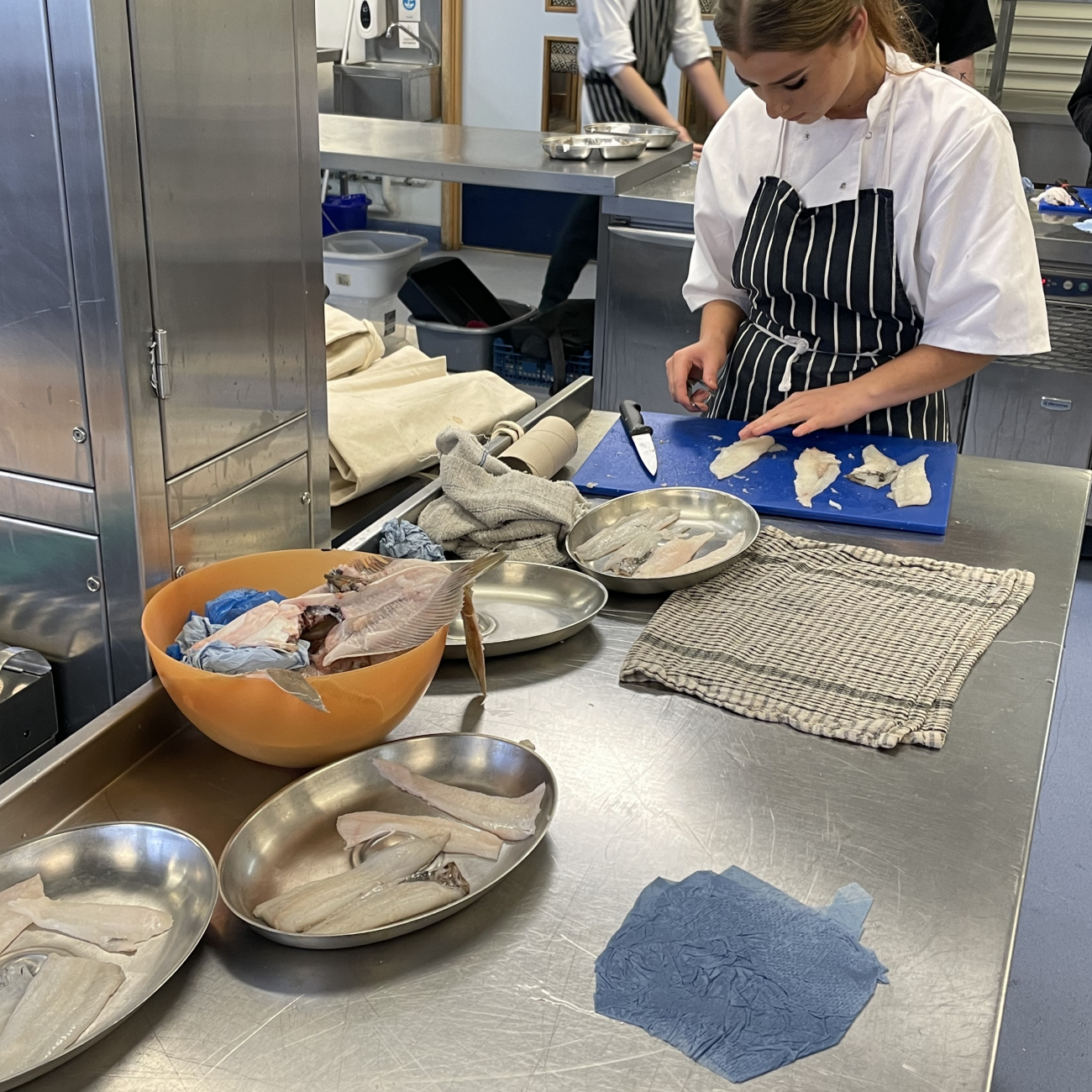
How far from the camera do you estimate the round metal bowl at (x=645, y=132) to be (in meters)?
3.81

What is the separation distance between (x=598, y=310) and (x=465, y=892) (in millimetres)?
2792

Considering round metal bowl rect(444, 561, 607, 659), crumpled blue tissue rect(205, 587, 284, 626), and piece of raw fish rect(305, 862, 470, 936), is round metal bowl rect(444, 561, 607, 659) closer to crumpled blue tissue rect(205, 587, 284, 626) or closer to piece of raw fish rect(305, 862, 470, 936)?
crumpled blue tissue rect(205, 587, 284, 626)

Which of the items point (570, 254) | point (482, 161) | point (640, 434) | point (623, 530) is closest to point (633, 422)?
point (640, 434)

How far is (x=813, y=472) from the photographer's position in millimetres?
1728

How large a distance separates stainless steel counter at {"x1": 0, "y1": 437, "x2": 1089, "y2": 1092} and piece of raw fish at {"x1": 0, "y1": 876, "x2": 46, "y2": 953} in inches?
3.6

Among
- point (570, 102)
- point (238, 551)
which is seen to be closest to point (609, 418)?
point (238, 551)

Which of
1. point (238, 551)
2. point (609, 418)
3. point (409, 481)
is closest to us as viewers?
point (238, 551)

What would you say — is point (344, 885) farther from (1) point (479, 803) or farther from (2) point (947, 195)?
(2) point (947, 195)

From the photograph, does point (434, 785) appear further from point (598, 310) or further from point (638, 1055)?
point (598, 310)

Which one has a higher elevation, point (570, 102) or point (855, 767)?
point (570, 102)

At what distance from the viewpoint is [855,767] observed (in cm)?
109

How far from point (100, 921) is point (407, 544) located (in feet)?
1.98

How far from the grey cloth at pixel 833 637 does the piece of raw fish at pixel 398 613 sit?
0.27 m

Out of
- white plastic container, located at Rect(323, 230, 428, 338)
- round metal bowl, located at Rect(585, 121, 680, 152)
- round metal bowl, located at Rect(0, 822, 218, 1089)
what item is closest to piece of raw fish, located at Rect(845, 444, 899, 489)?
round metal bowl, located at Rect(0, 822, 218, 1089)
